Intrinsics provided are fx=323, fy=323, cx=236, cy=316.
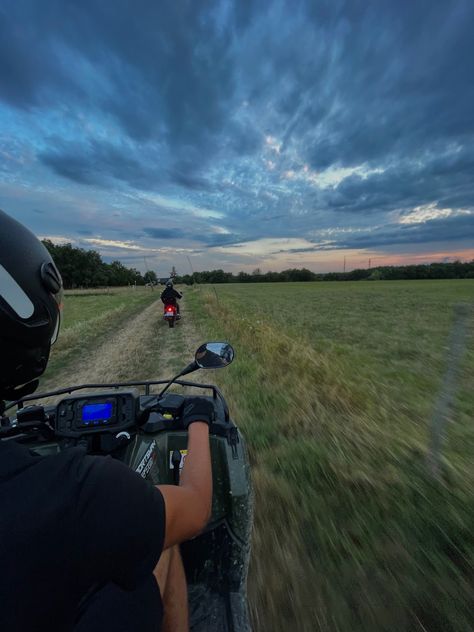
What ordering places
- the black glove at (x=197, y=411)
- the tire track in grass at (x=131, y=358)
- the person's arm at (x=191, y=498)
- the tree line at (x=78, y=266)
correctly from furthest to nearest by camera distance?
the tree line at (x=78, y=266) → the tire track in grass at (x=131, y=358) → the black glove at (x=197, y=411) → the person's arm at (x=191, y=498)

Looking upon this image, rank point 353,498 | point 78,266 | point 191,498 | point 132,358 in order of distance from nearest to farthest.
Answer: point 191,498 < point 353,498 < point 132,358 < point 78,266

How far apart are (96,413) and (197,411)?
62 cm

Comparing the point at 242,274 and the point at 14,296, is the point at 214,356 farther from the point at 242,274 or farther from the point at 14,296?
the point at 242,274

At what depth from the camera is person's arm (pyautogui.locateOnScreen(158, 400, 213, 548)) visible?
1137 mm

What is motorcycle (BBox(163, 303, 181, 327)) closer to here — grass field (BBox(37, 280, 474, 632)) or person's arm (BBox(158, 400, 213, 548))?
grass field (BBox(37, 280, 474, 632))

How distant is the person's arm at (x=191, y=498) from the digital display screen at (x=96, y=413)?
0.62 metres

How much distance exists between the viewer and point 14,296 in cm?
133

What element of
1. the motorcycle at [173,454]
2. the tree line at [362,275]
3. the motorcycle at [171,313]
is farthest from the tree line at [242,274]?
the motorcycle at [173,454]

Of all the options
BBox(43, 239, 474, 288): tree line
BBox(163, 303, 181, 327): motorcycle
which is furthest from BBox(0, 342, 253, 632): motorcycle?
BBox(43, 239, 474, 288): tree line

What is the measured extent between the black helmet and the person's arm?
0.77 m

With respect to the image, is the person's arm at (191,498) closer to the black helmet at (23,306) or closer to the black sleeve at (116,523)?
the black sleeve at (116,523)

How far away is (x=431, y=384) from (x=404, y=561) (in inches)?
192

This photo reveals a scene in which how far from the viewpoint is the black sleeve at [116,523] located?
0.88 metres

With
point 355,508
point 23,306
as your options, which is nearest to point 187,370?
point 23,306
